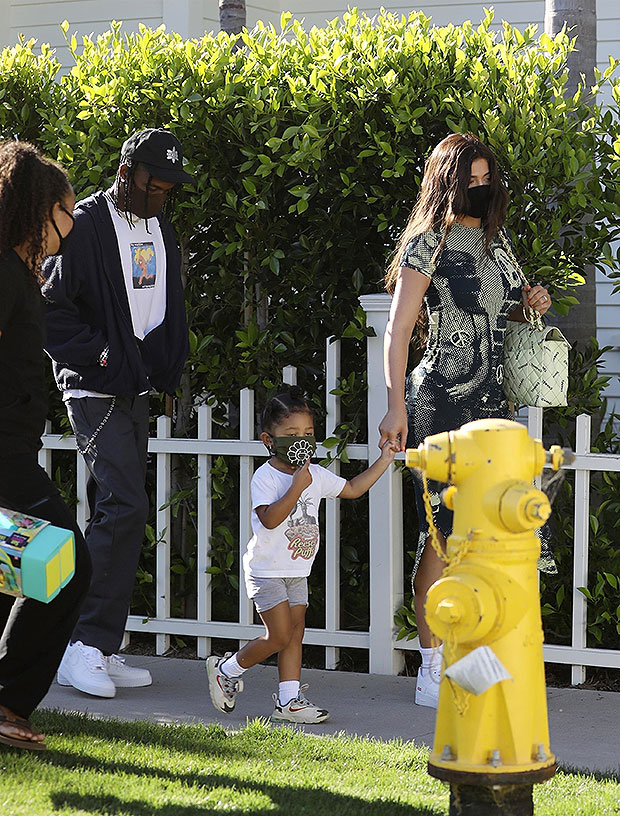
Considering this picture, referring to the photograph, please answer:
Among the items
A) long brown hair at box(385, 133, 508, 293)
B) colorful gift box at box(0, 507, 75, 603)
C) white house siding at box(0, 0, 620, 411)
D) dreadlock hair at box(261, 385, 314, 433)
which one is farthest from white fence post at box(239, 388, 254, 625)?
white house siding at box(0, 0, 620, 411)

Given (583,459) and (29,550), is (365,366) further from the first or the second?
(29,550)

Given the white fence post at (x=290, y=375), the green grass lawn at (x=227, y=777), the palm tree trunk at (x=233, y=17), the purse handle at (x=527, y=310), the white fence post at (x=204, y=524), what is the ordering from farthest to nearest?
the palm tree trunk at (x=233, y=17)
the white fence post at (x=204, y=524)
the white fence post at (x=290, y=375)
the purse handle at (x=527, y=310)
the green grass lawn at (x=227, y=777)

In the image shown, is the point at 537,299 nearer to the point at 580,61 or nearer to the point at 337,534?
the point at 337,534

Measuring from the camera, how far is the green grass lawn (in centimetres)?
316

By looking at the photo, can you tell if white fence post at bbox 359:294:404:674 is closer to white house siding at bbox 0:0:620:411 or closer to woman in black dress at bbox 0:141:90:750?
woman in black dress at bbox 0:141:90:750

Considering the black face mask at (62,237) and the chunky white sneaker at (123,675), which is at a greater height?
the black face mask at (62,237)

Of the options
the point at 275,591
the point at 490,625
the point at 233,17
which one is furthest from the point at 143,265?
the point at 233,17

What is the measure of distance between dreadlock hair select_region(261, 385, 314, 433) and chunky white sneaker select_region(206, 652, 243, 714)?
2.77ft

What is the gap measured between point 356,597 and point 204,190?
187cm

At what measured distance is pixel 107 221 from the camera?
457cm

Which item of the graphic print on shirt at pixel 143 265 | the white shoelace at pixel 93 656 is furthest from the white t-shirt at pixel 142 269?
the white shoelace at pixel 93 656

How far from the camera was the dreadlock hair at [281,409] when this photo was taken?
420 cm

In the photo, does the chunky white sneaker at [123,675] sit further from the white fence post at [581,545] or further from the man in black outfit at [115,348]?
the white fence post at [581,545]

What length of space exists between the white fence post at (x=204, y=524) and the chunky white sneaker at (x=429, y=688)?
1.15 metres
